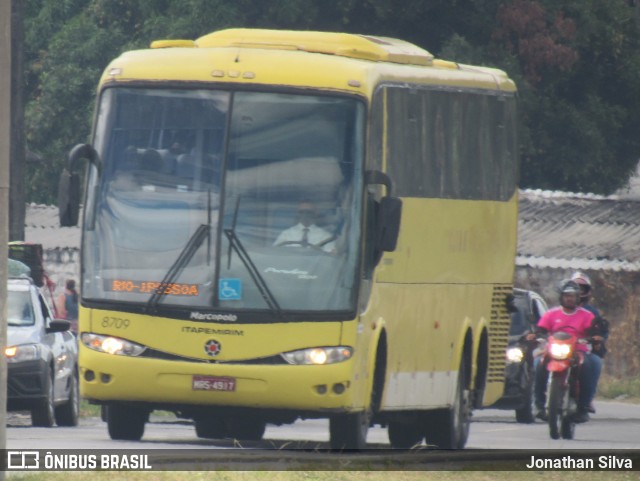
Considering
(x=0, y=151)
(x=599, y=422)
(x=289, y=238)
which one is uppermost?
(x=0, y=151)

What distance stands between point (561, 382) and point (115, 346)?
654 cm

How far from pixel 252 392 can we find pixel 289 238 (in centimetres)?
124

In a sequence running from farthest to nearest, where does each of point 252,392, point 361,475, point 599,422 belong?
point 599,422
point 252,392
point 361,475

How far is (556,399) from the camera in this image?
21641mm

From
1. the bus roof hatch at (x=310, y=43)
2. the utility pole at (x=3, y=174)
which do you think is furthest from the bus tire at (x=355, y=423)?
the utility pole at (x=3, y=174)

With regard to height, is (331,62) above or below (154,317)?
above

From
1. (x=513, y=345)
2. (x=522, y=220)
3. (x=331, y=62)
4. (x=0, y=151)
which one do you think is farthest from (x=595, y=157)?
(x=0, y=151)

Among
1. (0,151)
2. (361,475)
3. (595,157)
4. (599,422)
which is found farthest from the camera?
(595,157)

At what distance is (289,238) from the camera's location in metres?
16.4

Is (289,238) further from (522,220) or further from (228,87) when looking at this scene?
(522,220)

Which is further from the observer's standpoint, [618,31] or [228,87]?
[618,31]

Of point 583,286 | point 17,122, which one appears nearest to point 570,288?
point 583,286

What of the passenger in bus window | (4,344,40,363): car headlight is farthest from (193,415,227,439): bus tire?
the passenger in bus window

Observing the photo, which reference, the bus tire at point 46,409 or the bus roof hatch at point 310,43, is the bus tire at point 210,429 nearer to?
the bus tire at point 46,409
